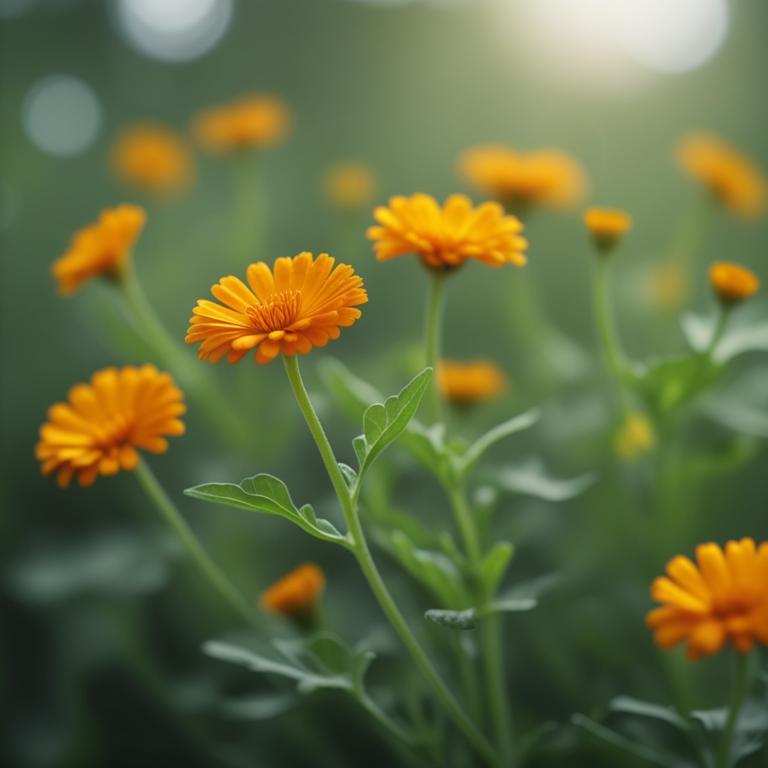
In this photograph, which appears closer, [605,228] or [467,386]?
[605,228]

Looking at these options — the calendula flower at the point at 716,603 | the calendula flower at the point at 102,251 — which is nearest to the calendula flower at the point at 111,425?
the calendula flower at the point at 102,251

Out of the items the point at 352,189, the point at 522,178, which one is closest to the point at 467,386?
the point at 522,178

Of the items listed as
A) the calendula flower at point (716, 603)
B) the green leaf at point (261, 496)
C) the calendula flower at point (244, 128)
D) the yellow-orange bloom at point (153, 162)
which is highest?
the yellow-orange bloom at point (153, 162)

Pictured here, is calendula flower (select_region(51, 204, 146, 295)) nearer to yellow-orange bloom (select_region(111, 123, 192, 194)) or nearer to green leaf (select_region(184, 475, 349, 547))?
green leaf (select_region(184, 475, 349, 547))

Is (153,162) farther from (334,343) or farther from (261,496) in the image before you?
(261,496)

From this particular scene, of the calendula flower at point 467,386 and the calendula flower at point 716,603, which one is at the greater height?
the calendula flower at point 467,386

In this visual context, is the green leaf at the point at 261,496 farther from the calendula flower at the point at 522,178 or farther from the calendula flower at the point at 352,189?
the calendula flower at the point at 352,189

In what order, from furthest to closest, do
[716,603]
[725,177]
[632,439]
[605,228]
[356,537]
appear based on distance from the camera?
[725,177] → [632,439] → [605,228] → [356,537] → [716,603]

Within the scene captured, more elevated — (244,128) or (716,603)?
(244,128)
